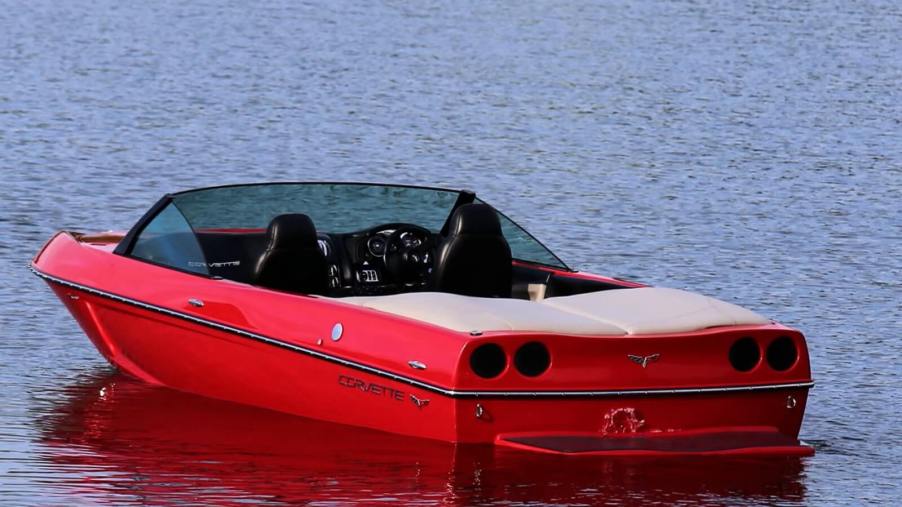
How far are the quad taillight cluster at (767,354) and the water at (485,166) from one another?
47 cm

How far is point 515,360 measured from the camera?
30.6 feet

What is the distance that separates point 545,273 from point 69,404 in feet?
8.93

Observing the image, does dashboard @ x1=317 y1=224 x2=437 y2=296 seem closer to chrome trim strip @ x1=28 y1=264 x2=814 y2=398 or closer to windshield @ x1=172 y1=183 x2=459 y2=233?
windshield @ x1=172 y1=183 x2=459 y2=233

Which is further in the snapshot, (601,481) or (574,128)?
(574,128)

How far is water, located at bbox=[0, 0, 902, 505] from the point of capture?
9.48 m

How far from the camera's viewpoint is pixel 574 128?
25031 mm

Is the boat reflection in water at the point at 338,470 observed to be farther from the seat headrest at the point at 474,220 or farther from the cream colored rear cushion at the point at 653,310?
the seat headrest at the point at 474,220

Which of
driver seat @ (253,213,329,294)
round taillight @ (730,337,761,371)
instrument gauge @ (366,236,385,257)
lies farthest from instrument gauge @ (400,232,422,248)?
round taillight @ (730,337,761,371)

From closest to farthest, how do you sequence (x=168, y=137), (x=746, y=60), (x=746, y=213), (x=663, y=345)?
(x=663, y=345) < (x=746, y=213) < (x=168, y=137) < (x=746, y=60)

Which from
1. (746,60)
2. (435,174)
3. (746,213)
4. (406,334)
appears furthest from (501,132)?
(406,334)

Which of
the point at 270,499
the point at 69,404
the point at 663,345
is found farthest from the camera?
the point at 69,404

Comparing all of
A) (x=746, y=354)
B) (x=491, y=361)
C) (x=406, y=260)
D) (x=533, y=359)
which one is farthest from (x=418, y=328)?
(x=406, y=260)

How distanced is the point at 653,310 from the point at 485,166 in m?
11.7

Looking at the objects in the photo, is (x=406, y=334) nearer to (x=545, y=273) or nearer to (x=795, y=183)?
(x=545, y=273)
